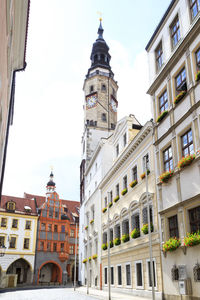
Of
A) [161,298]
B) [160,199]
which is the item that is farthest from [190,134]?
[161,298]

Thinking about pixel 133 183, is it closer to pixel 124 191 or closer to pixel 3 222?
pixel 124 191

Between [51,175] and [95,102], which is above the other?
[95,102]

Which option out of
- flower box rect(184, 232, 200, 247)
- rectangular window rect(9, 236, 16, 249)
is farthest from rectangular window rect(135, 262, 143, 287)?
rectangular window rect(9, 236, 16, 249)

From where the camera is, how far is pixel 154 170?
21531 millimetres

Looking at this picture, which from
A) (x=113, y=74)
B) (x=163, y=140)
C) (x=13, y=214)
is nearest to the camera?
(x=163, y=140)

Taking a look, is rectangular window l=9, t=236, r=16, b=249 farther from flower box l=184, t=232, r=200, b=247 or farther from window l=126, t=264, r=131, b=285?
flower box l=184, t=232, r=200, b=247

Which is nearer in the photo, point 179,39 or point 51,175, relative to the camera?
point 179,39

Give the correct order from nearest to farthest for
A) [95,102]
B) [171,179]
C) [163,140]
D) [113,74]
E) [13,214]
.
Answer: [171,179]
[163,140]
[13,214]
[95,102]
[113,74]

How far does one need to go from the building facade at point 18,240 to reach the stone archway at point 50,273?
3180 millimetres

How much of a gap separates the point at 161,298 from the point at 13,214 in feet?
139

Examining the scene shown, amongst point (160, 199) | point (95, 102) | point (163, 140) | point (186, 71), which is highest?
point (95, 102)

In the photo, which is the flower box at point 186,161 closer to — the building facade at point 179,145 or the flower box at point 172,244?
the building facade at point 179,145

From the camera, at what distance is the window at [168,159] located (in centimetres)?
1942

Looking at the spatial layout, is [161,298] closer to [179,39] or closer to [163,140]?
[163,140]
